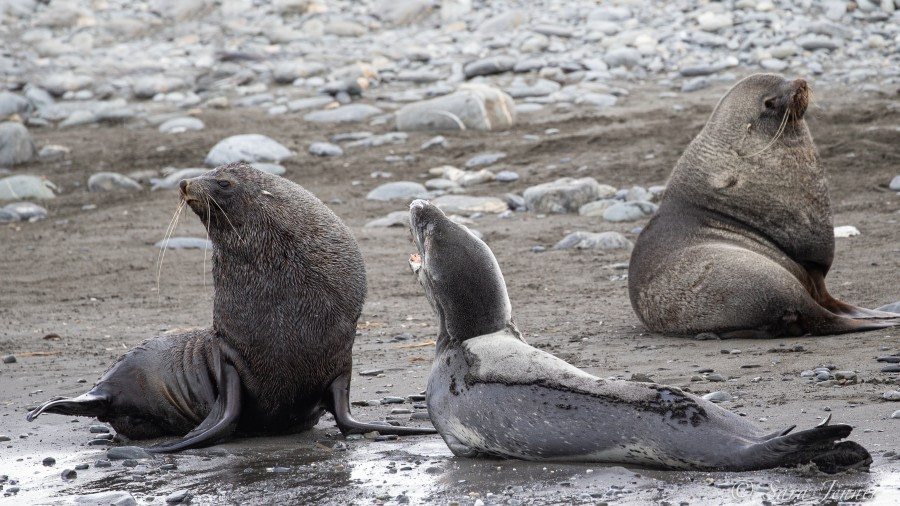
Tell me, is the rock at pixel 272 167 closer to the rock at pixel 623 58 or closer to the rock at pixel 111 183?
the rock at pixel 111 183

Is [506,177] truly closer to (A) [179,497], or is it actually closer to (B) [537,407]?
(B) [537,407]

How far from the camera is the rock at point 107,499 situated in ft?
15.5

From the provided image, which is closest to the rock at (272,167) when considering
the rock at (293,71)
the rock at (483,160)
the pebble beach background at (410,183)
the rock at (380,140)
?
the pebble beach background at (410,183)

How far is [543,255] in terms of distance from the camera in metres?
10.9

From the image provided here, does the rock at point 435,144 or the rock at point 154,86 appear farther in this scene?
the rock at point 154,86

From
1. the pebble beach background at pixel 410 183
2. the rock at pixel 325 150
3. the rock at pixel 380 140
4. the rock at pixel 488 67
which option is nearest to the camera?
the pebble beach background at pixel 410 183

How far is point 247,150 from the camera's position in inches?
599

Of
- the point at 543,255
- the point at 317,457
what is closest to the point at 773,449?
the point at 317,457

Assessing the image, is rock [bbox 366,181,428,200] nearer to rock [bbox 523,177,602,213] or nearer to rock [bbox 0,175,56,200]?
rock [bbox 523,177,602,213]

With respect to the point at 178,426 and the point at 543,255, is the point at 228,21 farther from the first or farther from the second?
the point at 178,426

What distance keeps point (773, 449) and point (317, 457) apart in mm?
2091

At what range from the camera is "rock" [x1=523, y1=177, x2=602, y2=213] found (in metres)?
12.5

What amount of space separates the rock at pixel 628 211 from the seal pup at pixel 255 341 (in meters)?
6.11

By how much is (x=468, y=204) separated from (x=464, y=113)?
3355 mm
